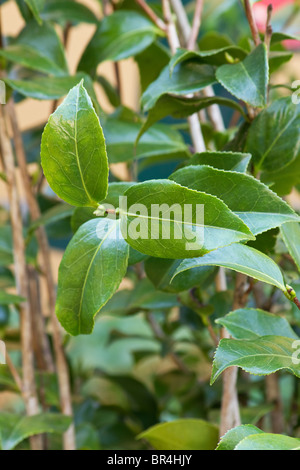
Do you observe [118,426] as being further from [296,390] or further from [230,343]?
[230,343]

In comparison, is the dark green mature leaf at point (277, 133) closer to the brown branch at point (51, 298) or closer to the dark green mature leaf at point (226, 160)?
the dark green mature leaf at point (226, 160)

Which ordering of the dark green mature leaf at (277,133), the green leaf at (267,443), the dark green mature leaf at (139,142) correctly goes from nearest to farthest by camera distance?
the green leaf at (267,443), the dark green mature leaf at (277,133), the dark green mature leaf at (139,142)

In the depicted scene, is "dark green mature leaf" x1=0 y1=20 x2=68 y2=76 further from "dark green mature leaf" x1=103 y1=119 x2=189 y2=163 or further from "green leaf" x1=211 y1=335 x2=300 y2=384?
"green leaf" x1=211 y1=335 x2=300 y2=384

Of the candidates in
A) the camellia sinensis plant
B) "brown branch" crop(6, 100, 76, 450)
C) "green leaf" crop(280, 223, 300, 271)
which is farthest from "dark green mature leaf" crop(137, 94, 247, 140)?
"brown branch" crop(6, 100, 76, 450)

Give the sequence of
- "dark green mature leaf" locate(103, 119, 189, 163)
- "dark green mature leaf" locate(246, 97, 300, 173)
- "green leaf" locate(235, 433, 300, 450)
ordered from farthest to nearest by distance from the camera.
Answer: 1. "dark green mature leaf" locate(103, 119, 189, 163)
2. "dark green mature leaf" locate(246, 97, 300, 173)
3. "green leaf" locate(235, 433, 300, 450)

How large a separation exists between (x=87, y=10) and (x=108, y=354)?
31.3 inches

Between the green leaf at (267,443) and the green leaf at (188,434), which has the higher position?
the green leaf at (267,443)

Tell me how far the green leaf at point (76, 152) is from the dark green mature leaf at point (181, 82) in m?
0.11

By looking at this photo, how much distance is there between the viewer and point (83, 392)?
857 millimetres

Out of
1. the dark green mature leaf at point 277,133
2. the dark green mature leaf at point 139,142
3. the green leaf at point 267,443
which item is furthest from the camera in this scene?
the dark green mature leaf at point 139,142

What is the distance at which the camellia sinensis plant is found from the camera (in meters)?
0.31

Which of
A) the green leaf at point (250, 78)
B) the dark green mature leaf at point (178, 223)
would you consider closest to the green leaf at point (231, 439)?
the dark green mature leaf at point (178, 223)

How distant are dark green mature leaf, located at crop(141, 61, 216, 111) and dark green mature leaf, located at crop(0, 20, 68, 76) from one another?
168 millimetres

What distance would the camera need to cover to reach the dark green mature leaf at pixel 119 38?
1.81 ft
